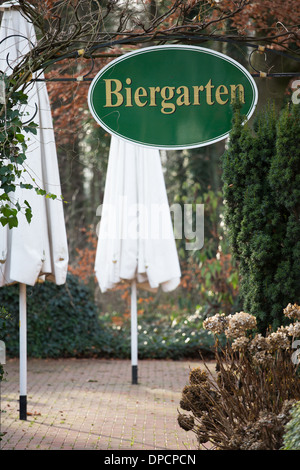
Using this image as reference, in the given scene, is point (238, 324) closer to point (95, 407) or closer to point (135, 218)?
point (95, 407)

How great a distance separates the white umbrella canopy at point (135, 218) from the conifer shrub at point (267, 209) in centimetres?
250

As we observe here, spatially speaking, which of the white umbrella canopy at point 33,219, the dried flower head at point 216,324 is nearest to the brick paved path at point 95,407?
the white umbrella canopy at point 33,219

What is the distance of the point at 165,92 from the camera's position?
4.19 meters

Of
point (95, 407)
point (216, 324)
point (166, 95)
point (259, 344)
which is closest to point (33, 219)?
point (166, 95)

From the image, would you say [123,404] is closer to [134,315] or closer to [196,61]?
[134,315]

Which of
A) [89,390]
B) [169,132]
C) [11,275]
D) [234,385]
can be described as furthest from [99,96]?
[89,390]

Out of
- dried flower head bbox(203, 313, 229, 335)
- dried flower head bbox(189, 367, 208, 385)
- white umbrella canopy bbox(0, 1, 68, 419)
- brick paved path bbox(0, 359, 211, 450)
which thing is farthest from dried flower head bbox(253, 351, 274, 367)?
white umbrella canopy bbox(0, 1, 68, 419)

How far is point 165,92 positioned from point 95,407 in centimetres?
322

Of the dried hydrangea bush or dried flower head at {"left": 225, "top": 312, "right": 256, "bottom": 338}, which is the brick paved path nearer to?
the dried hydrangea bush

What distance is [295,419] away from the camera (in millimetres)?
2959

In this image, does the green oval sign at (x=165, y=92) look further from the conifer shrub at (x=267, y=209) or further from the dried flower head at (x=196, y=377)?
the dried flower head at (x=196, y=377)

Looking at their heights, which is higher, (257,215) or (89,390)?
(257,215)

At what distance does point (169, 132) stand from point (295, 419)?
212cm

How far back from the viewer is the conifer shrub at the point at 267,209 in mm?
4160
